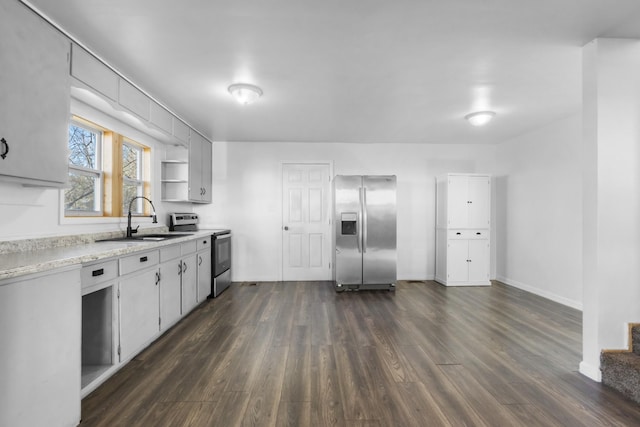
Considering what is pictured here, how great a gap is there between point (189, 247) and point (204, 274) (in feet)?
2.06

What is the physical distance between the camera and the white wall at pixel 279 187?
5227 mm

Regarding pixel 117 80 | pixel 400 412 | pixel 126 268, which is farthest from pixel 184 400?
pixel 117 80

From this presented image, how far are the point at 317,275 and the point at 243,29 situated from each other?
4.01m

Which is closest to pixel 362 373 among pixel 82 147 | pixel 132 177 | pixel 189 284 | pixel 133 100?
pixel 189 284

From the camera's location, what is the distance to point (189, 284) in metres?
3.46

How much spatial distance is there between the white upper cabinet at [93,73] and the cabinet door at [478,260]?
16.9ft

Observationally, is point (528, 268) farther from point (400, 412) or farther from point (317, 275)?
point (400, 412)

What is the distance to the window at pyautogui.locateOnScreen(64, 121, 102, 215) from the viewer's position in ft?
9.09

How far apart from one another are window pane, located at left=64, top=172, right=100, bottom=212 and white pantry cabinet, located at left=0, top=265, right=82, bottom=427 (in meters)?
1.48

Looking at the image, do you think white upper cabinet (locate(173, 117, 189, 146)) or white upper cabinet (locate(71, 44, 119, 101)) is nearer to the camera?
white upper cabinet (locate(71, 44, 119, 101))

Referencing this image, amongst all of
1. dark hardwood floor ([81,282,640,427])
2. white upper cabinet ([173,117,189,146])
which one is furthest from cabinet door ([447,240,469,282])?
white upper cabinet ([173,117,189,146])

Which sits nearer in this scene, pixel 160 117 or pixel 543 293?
pixel 160 117

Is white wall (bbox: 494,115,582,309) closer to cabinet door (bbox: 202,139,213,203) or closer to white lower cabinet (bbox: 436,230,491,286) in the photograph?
white lower cabinet (bbox: 436,230,491,286)

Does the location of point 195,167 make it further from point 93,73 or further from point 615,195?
point 615,195
